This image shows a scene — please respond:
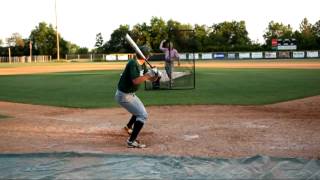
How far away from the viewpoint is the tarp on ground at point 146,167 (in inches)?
261

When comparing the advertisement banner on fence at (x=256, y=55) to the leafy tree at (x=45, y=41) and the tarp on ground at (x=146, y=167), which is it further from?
the tarp on ground at (x=146, y=167)

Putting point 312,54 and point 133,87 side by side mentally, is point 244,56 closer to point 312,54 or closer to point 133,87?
point 312,54

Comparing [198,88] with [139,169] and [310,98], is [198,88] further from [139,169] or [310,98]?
[139,169]

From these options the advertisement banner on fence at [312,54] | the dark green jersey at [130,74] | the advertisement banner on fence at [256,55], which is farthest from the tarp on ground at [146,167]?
the advertisement banner on fence at [256,55]

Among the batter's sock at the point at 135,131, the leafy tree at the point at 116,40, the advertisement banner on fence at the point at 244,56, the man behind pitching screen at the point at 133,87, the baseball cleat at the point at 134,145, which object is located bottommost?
the baseball cleat at the point at 134,145

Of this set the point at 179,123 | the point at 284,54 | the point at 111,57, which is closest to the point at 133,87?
the point at 179,123

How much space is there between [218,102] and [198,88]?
5.73 meters

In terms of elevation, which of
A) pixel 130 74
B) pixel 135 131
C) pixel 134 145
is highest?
pixel 130 74

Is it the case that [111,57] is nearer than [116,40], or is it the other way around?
[111,57]

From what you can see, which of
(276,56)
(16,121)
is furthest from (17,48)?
(16,121)

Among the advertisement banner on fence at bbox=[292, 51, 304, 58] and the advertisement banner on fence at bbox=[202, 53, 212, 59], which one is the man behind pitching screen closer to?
the advertisement banner on fence at bbox=[292, 51, 304, 58]

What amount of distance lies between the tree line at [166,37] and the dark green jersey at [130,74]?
69264mm

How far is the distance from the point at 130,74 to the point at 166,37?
266 feet

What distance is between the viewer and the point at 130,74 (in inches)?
347
